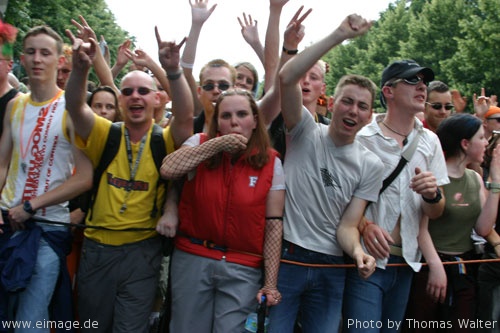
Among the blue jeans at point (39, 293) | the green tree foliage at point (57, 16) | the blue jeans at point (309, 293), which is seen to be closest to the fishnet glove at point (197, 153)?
the blue jeans at point (309, 293)

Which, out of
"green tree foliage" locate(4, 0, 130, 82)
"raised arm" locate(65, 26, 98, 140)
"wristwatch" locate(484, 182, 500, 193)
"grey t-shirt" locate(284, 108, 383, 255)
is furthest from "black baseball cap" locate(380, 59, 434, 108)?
"green tree foliage" locate(4, 0, 130, 82)

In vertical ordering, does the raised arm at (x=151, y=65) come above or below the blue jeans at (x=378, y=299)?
above

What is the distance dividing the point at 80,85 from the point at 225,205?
1.26m

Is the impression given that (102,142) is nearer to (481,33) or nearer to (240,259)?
(240,259)

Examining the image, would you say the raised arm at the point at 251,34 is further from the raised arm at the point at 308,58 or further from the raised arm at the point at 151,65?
the raised arm at the point at 308,58

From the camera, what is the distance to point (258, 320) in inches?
139

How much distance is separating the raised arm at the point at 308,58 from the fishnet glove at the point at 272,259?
0.82m

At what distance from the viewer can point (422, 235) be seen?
4098 millimetres

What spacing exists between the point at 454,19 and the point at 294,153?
2965 centimetres

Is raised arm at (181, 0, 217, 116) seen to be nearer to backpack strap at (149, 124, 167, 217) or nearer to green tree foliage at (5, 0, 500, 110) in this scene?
backpack strap at (149, 124, 167, 217)

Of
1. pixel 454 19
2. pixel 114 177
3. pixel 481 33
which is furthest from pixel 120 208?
pixel 454 19

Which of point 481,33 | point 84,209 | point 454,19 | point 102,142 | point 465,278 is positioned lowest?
point 465,278

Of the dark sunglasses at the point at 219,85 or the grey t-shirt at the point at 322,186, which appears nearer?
the grey t-shirt at the point at 322,186

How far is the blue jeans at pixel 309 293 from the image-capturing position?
3723 millimetres
